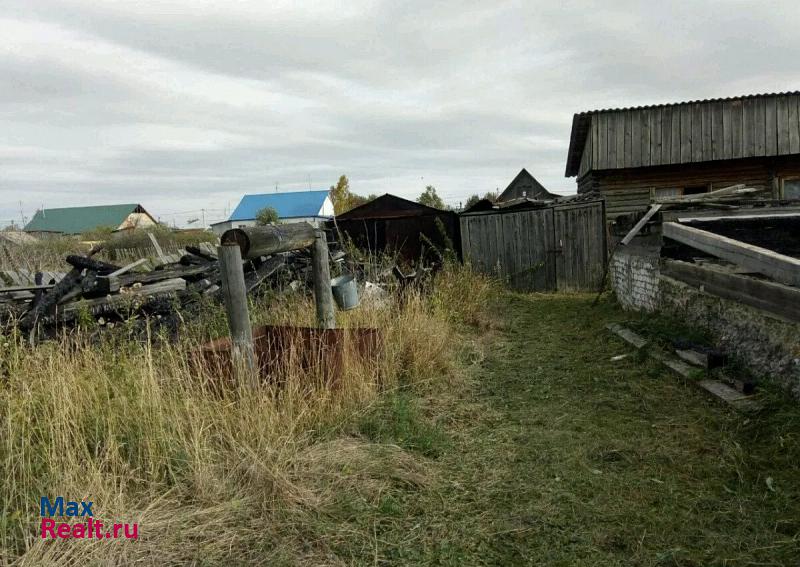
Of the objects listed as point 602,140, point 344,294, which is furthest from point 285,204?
point 344,294

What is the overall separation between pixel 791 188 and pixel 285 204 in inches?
1991

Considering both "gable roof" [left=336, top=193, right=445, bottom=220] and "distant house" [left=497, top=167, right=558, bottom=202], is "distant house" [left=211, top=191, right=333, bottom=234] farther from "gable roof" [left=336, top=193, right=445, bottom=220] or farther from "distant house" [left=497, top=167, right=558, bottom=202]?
"gable roof" [left=336, top=193, right=445, bottom=220]

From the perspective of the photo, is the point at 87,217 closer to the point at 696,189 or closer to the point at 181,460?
the point at 696,189

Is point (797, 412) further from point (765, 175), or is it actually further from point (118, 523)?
point (765, 175)

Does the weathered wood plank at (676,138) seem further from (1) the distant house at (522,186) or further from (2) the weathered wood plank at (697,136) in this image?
(1) the distant house at (522,186)

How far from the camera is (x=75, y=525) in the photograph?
218 cm

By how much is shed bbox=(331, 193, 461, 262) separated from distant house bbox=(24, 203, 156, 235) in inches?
2007

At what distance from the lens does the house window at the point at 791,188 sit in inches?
557

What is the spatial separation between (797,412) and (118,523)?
4.29 metres

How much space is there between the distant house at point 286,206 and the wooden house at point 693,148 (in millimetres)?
41966

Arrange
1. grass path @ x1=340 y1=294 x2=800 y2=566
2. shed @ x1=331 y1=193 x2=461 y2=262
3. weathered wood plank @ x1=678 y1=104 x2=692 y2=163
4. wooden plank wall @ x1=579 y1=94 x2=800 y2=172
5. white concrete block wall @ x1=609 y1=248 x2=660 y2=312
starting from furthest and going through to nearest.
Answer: weathered wood plank @ x1=678 y1=104 x2=692 y2=163, wooden plank wall @ x1=579 y1=94 x2=800 y2=172, shed @ x1=331 y1=193 x2=461 y2=262, white concrete block wall @ x1=609 y1=248 x2=660 y2=312, grass path @ x1=340 y1=294 x2=800 y2=566

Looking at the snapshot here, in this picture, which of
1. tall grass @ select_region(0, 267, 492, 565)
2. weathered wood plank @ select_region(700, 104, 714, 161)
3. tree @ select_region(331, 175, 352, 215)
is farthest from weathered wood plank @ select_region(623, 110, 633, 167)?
tree @ select_region(331, 175, 352, 215)

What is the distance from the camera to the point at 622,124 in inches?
556

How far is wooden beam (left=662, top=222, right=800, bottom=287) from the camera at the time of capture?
330 cm
